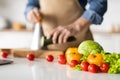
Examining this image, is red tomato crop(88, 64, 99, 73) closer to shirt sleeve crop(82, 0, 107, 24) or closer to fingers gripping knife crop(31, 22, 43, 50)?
fingers gripping knife crop(31, 22, 43, 50)

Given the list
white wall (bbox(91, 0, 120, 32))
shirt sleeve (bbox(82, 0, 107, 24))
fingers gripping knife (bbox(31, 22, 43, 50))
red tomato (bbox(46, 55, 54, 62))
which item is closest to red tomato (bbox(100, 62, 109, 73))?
red tomato (bbox(46, 55, 54, 62))

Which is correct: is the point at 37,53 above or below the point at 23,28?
A: below

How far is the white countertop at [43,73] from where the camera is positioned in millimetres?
1040

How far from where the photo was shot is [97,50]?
51.2 inches

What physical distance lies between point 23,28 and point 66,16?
1844 millimetres

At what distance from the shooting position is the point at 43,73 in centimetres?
112

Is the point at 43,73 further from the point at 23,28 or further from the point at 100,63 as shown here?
the point at 23,28

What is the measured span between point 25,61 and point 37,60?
7cm

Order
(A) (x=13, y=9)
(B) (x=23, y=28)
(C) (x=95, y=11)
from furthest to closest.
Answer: (A) (x=13, y=9) → (B) (x=23, y=28) → (C) (x=95, y=11)

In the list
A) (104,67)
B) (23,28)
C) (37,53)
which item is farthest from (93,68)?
(23,28)

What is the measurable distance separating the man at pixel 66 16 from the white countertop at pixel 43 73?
0.44m

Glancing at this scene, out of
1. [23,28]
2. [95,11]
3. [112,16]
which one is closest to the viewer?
[95,11]

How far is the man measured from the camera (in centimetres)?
176

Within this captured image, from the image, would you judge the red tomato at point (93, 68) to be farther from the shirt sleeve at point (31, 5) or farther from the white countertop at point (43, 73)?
the shirt sleeve at point (31, 5)
